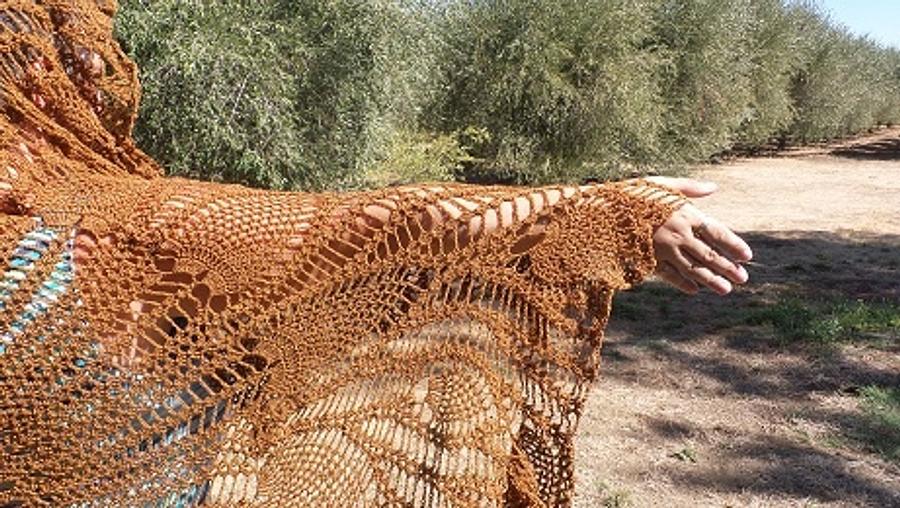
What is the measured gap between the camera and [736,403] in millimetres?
4582

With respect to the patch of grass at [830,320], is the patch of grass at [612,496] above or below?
above

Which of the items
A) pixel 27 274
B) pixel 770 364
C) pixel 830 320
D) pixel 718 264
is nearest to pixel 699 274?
pixel 718 264

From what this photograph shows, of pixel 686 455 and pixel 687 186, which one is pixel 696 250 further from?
pixel 686 455

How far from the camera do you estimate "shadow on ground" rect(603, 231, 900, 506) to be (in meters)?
3.69

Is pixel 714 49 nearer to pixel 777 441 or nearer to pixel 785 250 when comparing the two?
pixel 785 250

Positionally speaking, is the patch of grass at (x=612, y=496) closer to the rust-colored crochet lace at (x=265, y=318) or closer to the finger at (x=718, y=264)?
the rust-colored crochet lace at (x=265, y=318)

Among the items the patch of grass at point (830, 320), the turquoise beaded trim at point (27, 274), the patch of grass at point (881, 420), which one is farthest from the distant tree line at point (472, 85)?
the turquoise beaded trim at point (27, 274)

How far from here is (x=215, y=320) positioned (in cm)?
107

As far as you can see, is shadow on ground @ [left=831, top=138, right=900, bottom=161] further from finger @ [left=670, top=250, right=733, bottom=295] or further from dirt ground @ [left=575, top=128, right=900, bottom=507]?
finger @ [left=670, top=250, right=733, bottom=295]

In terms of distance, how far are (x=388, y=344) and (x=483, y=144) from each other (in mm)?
11285

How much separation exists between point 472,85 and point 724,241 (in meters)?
11.2

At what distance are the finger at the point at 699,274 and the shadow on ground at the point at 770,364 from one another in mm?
2698

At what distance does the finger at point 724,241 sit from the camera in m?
1.16

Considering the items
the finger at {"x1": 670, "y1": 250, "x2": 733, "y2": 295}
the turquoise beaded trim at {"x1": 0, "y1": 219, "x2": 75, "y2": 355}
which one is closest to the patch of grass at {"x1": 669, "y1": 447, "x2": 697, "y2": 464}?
the finger at {"x1": 670, "y1": 250, "x2": 733, "y2": 295}
